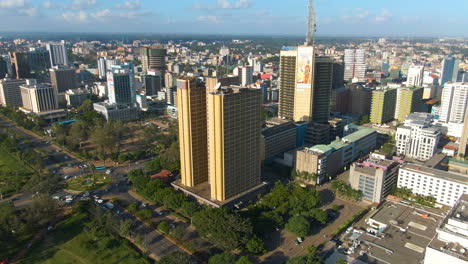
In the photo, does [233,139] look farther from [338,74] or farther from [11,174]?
[338,74]

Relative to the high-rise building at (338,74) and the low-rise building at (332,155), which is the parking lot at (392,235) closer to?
the low-rise building at (332,155)

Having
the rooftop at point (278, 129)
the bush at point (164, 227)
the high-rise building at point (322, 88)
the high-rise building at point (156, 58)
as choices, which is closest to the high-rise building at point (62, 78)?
the high-rise building at point (156, 58)

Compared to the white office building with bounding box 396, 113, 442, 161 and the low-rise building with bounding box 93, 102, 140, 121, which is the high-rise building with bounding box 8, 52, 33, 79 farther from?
the white office building with bounding box 396, 113, 442, 161

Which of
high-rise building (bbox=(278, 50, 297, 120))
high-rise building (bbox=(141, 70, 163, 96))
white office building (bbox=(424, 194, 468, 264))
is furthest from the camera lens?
high-rise building (bbox=(141, 70, 163, 96))

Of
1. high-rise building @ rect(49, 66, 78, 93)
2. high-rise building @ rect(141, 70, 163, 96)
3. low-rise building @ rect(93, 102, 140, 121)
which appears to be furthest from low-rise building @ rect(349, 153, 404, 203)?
high-rise building @ rect(49, 66, 78, 93)

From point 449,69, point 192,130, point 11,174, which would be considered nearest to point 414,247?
point 192,130

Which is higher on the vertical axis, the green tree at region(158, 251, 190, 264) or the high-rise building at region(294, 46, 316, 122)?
the high-rise building at region(294, 46, 316, 122)

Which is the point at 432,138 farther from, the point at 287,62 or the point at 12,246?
the point at 12,246
